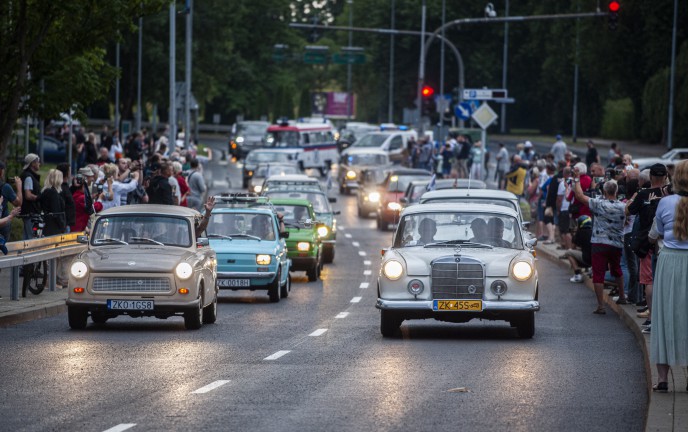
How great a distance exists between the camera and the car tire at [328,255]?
114 feet

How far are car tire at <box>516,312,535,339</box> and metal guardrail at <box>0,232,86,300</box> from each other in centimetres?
676

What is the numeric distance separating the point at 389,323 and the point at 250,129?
66.5 m

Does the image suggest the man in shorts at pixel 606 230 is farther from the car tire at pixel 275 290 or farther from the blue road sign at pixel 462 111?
the blue road sign at pixel 462 111

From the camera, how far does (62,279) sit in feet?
83.6

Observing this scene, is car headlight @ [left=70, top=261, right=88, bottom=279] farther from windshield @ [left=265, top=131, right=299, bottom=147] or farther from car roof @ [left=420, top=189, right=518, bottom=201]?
windshield @ [left=265, top=131, right=299, bottom=147]

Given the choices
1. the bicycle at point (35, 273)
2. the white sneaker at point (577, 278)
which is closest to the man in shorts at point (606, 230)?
the white sneaker at point (577, 278)

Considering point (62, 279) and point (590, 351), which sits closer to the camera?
point (590, 351)

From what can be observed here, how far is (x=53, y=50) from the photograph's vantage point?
3144cm

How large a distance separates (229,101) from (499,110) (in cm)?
1987

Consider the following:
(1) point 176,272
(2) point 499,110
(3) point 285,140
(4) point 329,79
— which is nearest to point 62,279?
(1) point 176,272

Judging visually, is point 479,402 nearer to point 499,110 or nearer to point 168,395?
point 168,395

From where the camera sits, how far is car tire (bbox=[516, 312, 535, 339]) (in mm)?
18766

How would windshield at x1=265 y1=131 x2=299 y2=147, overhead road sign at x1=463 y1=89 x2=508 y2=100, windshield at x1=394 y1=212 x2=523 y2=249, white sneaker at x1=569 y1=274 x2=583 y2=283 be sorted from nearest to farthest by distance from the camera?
1. windshield at x1=394 y1=212 x2=523 y2=249
2. white sneaker at x1=569 y1=274 x2=583 y2=283
3. overhead road sign at x1=463 y1=89 x2=508 y2=100
4. windshield at x1=265 y1=131 x2=299 y2=147

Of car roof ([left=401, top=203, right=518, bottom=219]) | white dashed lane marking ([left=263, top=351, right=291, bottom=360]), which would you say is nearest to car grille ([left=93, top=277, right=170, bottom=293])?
white dashed lane marking ([left=263, top=351, right=291, bottom=360])
